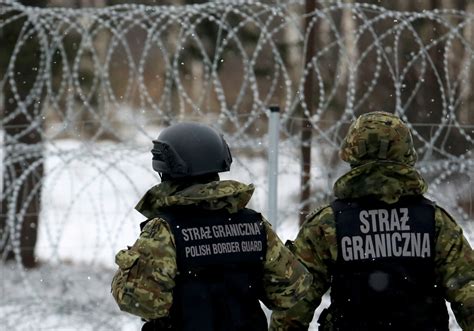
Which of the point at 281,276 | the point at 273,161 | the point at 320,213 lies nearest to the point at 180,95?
the point at 273,161

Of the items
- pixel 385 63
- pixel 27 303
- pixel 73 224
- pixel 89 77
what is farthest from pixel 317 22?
pixel 27 303

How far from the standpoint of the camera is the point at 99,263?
6.61 meters

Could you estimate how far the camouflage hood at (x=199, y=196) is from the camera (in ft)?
8.55

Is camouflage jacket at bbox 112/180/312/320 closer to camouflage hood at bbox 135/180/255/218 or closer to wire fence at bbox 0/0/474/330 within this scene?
camouflage hood at bbox 135/180/255/218

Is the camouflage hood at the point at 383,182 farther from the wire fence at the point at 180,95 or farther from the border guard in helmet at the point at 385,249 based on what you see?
the wire fence at the point at 180,95

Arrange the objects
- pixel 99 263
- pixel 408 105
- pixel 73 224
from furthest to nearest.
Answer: pixel 408 105 < pixel 73 224 < pixel 99 263

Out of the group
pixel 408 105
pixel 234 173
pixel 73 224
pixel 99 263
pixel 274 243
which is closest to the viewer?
pixel 274 243

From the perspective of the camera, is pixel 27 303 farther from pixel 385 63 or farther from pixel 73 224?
pixel 385 63

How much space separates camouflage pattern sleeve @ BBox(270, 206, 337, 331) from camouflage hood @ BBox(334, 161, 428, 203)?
0.10 m

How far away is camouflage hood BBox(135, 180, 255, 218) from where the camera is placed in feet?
8.55

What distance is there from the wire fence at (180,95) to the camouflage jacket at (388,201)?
128 inches

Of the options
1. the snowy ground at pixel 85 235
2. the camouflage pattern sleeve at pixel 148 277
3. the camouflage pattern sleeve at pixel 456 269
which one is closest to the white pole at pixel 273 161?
the snowy ground at pixel 85 235

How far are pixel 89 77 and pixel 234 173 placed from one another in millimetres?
1631

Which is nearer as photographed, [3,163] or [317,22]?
[3,163]
